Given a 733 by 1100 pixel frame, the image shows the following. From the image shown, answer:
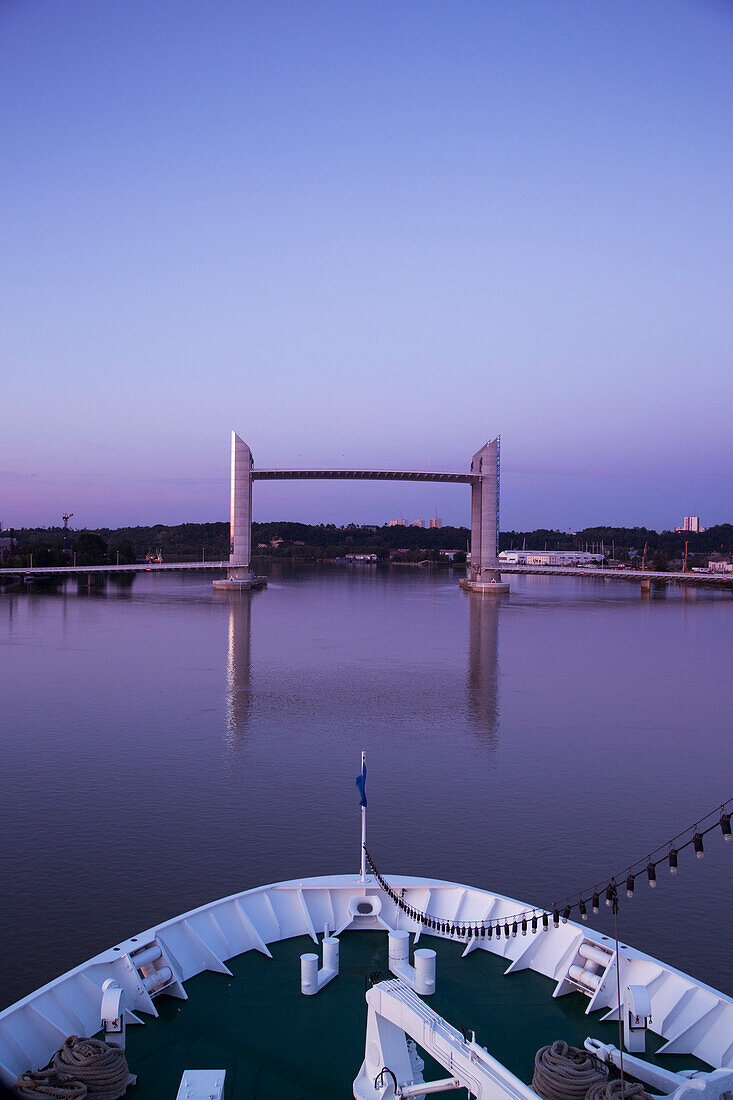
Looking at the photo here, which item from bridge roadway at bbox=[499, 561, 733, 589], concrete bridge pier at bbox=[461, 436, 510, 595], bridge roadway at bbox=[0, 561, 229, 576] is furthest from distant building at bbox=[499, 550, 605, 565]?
bridge roadway at bbox=[0, 561, 229, 576]

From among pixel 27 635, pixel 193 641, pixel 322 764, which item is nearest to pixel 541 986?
pixel 322 764

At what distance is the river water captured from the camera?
19.5 feet

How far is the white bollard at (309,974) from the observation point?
149 inches

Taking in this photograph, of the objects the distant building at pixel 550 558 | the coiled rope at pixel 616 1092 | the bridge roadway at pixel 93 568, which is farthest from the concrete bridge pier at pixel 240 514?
the coiled rope at pixel 616 1092

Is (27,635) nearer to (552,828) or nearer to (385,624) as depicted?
(385,624)

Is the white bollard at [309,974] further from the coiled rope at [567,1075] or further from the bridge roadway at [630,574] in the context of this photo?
the bridge roadway at [630,574]

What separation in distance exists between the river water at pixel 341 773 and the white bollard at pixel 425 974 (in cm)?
216

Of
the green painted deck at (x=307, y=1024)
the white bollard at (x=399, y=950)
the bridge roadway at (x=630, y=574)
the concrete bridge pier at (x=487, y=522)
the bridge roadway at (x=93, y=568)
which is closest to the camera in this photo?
the green painted deck at (x=307, y=1024)

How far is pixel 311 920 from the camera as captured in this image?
443cm

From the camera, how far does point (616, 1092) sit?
2.94m

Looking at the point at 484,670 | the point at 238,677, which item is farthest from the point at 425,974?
the point at 484,670

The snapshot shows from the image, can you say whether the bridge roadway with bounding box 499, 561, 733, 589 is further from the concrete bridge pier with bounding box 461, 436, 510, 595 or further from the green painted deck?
the green painted deck

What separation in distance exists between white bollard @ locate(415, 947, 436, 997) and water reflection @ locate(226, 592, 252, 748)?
678 centimetres

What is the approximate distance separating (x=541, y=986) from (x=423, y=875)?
222cm
